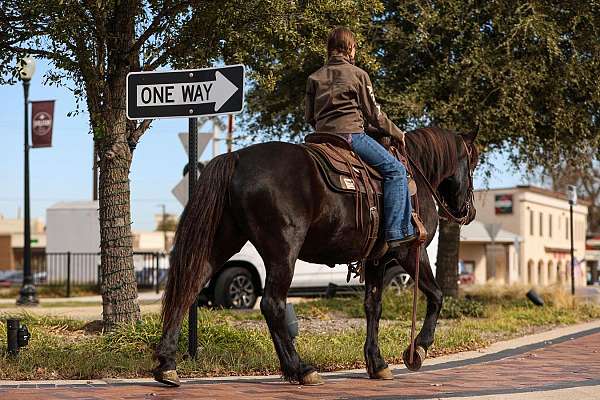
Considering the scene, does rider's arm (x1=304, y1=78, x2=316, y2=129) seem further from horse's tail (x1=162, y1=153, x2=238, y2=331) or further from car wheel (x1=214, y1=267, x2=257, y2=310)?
car wheel (x1=214, y1=267, x2=257, y2=310)

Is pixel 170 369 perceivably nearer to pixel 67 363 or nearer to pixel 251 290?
pixel 67 363

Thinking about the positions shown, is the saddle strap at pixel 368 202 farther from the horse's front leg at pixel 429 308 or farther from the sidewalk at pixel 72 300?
the sidewalk at pixel 72 300

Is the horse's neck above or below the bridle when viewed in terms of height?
above

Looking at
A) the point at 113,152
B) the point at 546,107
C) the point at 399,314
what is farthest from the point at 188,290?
the point at 546,107

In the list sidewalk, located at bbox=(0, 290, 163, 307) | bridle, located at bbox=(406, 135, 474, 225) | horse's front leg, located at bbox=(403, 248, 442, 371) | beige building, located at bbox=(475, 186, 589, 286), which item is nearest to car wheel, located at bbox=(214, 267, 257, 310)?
sidewalk, located at bbox=(0, 290, 163, 307)

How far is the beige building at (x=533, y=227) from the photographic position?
205 ft

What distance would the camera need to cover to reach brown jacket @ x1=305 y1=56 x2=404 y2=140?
723 cm

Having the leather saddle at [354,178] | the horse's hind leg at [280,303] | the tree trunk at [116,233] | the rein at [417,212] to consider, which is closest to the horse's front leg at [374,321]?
the rein at [417,212]

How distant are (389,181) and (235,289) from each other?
31.1ft

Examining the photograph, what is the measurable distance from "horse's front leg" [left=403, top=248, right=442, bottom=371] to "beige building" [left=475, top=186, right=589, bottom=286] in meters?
52.1

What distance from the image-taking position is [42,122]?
2203cm

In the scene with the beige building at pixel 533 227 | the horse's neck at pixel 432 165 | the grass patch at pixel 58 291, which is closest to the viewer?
the horse's neck at pixel 432 165

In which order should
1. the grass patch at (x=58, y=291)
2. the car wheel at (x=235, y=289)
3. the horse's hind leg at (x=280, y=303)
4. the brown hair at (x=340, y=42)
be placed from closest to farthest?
1. the horse's hind leg at (x=280, y=303)
2. the brown hair at (x=340, y=42)
3. the car wheel at (x=235, y=289)
4. the grass patch at (x=58, y=291)

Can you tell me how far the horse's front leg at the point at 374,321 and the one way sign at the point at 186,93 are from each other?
180cm
